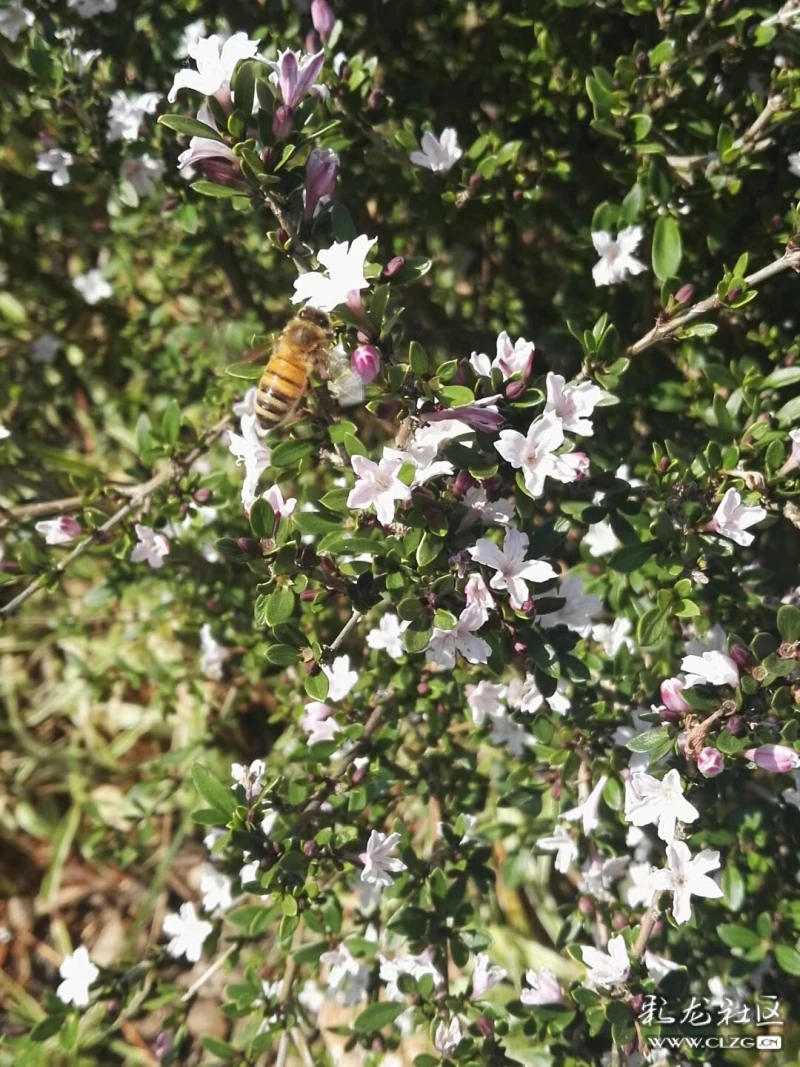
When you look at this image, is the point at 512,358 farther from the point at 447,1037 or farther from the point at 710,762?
the point at 447,1037

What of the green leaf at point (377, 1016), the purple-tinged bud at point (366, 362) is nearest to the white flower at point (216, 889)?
the green leaf at point (377, 1016)

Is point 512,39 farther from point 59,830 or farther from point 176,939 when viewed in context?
point 59,830

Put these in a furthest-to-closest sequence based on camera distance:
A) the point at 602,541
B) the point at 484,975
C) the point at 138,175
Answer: the point at 138,175 → the point at 602,541 → the point at 484,975

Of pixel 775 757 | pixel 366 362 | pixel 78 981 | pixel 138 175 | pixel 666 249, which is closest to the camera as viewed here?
pixel 366 362

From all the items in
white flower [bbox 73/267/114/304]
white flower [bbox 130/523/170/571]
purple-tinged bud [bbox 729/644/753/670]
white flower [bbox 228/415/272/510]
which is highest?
white flower [bbox 228/415/272/510]

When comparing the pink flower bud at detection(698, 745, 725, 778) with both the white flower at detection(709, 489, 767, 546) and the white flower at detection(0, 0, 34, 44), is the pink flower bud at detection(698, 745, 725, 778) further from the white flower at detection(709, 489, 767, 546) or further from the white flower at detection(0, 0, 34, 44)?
the white flower at detection(0, 0, 34, 44)

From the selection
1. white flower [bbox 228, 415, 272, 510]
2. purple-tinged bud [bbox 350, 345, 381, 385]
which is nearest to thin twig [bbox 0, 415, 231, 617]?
white flower [bbox 228, 415, 272, 510]

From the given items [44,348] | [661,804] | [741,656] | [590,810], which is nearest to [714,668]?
[741,656]
